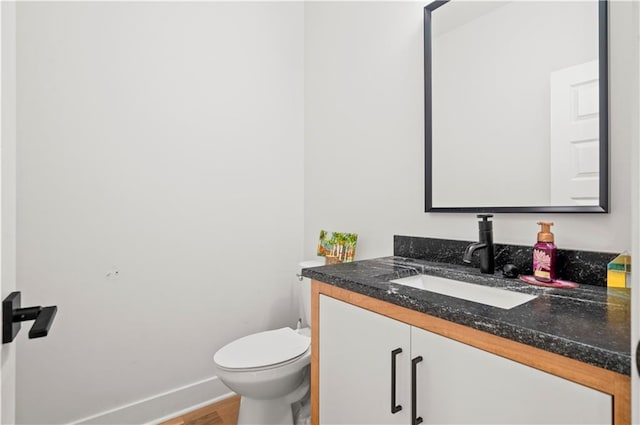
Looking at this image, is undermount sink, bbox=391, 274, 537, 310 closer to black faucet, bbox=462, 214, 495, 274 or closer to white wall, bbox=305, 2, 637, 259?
black faucet, bbox=462, 214, 495, 274

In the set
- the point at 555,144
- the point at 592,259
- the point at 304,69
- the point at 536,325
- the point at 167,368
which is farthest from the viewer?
the point at 304,69

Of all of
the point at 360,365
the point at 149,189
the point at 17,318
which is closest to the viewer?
the point at 17,318

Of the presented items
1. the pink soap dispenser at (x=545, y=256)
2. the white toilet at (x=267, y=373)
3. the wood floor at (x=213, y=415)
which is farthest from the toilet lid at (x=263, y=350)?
the pink soap dispenser at (x=545, y=256)

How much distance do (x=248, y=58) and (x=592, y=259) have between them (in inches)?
76.8

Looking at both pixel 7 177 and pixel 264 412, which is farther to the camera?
pixel 264 412

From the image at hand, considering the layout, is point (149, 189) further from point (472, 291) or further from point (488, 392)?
point (488, 392)

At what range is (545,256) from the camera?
1.07m

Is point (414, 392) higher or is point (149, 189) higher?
point (149, 189)

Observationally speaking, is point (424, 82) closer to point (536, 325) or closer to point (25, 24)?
point (536, 325)

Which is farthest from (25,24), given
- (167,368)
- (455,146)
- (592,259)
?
(592,259)

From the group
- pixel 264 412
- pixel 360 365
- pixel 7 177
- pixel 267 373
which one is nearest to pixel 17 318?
pixel 7 177

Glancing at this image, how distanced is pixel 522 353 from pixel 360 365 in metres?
0.51

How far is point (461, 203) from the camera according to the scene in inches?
55.1

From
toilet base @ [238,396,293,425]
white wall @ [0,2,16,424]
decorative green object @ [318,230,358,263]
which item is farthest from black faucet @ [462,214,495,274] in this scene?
white wall @ [0,2,16,424]
